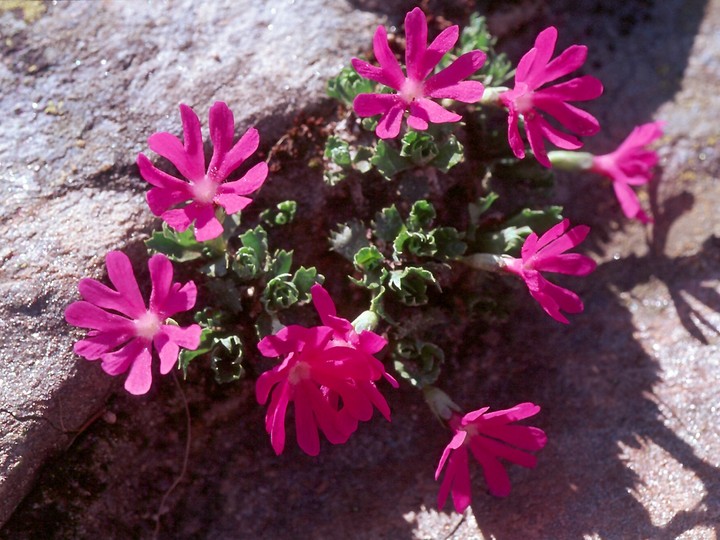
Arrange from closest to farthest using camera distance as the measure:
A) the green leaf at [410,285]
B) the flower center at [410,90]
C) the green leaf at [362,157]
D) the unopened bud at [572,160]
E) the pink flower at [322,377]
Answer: the pink flower at [322,377]
the flower center at [410,90]
the green leaf at [410,285]
the green leaf at [362,157]
the unopened bud at [572,160]

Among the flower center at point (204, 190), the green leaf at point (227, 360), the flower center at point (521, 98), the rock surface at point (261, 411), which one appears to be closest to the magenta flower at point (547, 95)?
the flower center at point (521, 98)

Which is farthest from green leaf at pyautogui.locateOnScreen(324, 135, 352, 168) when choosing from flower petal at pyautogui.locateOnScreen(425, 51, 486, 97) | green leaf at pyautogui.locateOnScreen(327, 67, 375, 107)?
flower petal at pyautogui.locateOnScreen(425, 51, 486, 97)

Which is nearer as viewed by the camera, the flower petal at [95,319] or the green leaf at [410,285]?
the flower petal at [95,319]

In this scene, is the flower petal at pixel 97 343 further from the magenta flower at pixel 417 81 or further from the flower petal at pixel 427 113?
the flower petal at pixel 427 113

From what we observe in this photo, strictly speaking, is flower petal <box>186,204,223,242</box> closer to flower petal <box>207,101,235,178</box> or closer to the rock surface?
flower petal <box>207,101,235,178</box>

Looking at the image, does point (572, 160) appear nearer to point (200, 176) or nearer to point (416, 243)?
point (416, 243)

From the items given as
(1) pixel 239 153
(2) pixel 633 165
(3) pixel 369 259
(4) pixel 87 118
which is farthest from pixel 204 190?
(2) pixel 633 165

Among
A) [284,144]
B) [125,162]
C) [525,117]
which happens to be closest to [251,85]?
[284,144]
